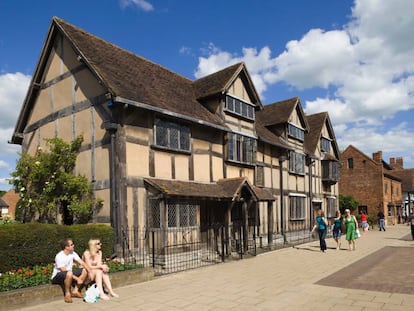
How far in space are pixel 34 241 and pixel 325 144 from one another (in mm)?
24007

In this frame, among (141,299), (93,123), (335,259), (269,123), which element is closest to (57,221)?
(93,123)

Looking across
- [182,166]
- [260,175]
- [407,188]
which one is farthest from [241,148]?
[407,188]

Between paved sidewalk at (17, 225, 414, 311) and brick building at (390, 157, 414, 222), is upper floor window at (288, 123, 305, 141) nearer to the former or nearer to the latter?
paved sidewalk at (17, 225, 414, 311)

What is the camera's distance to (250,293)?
8625 millimetres

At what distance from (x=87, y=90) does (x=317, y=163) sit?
19110mm

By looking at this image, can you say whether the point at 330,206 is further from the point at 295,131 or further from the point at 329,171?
the point at 295,131

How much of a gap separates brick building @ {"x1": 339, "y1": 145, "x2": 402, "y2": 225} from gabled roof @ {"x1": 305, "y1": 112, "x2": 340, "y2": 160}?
34.0 feet

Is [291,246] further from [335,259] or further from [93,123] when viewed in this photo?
[93,123]

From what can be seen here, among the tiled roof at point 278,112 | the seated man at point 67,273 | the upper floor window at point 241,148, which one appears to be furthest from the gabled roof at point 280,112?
the seated man at point 67,273

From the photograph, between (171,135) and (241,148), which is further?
(241,148)

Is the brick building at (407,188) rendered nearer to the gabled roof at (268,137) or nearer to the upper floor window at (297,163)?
the upper floor window at (297,163)

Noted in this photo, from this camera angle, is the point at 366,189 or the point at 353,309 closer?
the point at 353,309

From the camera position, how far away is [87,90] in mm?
13727

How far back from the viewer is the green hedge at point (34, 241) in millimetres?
9477
